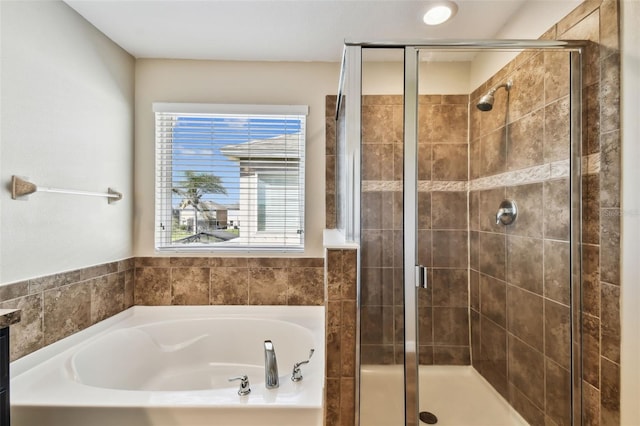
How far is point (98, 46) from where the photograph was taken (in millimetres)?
1848

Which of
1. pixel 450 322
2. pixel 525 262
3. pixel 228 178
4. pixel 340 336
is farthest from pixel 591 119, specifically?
pixel 228 178

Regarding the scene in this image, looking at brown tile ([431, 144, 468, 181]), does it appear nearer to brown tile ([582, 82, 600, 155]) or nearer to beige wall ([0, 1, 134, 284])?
brown tile ([582, 82, 600, 155])

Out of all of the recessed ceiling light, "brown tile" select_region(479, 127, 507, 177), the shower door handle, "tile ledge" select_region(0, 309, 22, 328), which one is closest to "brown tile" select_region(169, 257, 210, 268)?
"tile ledge" select_region(0, 309, 22, 328)

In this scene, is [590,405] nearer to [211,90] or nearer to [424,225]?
[424,225]

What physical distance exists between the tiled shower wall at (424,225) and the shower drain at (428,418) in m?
0.23

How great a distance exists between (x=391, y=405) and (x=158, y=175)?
6.88 ft

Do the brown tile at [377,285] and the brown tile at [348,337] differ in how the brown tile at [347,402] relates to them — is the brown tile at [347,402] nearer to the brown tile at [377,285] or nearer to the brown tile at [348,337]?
the brown tile at [348,337]

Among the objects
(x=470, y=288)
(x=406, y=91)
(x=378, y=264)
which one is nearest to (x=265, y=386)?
(x=378, y=264)

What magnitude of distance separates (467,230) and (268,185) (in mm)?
1402

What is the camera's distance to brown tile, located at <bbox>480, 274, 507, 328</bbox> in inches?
52.6

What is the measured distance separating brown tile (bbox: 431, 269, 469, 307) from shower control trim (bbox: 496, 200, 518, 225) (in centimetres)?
28

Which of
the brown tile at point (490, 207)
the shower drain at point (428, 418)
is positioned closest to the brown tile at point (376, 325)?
the shower drain at point (428, 418)

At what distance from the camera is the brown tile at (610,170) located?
1155 millimetres
